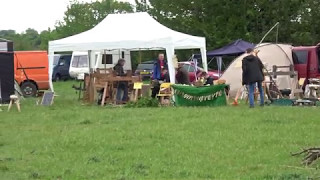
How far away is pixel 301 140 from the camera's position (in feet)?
36.2

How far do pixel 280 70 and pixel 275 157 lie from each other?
12959 millimetres

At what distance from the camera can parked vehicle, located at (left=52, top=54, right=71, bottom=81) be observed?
1800 inches

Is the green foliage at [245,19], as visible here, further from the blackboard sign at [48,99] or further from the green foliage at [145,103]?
the green foliage at [145,103]

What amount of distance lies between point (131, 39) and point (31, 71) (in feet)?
29.4

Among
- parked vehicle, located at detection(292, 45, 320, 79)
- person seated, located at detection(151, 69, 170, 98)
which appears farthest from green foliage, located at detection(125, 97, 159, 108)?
parked vehicle, located at detection(292, 45, 320, 79)

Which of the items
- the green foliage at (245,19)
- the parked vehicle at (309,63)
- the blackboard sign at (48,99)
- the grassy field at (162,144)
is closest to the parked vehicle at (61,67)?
the green foliage at (245,19)

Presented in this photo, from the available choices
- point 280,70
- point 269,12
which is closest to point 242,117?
point 280,70

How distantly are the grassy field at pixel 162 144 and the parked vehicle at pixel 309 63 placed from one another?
16.2 feet

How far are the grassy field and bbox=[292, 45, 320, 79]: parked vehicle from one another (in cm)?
495

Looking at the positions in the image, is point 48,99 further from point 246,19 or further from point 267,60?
point 246,19

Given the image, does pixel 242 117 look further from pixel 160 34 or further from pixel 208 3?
pixel 208 3

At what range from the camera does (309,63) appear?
2183 centimetres

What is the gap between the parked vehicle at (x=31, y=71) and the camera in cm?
2795

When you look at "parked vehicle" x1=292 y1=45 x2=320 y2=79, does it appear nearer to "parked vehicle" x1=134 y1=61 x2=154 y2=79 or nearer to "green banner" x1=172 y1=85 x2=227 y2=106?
"green banner" x1=172 y1=85 x2=227 y2=106
